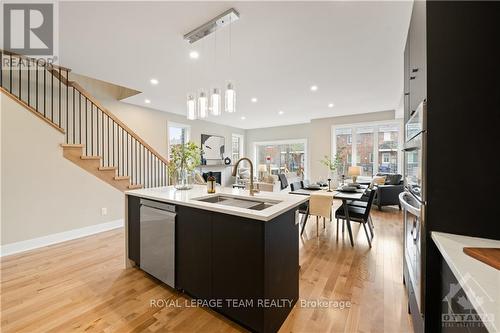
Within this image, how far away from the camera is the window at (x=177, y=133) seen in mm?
6258

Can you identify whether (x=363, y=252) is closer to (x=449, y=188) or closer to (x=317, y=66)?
(x=449, y=188)

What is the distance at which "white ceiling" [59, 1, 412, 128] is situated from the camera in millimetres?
2004

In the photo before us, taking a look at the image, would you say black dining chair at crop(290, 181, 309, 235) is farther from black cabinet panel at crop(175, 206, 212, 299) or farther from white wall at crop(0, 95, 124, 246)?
white wall at crop(0, 95, 124, 246)

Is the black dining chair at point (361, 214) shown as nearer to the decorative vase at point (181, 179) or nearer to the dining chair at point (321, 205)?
the dining chair at point (321, 205)

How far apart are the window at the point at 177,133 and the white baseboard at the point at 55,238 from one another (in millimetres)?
2822

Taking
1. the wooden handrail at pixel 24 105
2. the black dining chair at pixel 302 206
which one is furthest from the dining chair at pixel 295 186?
the wooden handrail at pixel 24 105

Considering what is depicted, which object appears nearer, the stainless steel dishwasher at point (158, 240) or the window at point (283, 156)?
the stainless steel dishwasher at point (158, 240)

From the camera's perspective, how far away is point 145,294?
6.62 ft

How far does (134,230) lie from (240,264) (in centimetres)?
153

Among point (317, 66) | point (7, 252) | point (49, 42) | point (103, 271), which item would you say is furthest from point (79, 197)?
point (317, 66)

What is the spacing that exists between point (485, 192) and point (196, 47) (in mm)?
2967

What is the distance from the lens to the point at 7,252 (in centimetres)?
286

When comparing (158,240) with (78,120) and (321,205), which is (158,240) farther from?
(78,120)

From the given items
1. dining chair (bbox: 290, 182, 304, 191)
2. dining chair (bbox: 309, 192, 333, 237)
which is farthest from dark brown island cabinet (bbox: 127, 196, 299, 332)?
dining chair (bbox: 290, 182, 304, 191)
